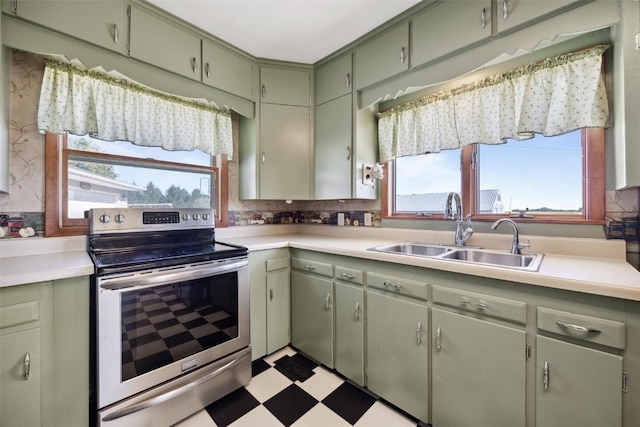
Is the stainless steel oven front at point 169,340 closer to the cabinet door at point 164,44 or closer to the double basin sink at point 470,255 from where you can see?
the double basin sink at point 470,255

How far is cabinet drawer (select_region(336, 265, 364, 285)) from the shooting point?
66.0 inches

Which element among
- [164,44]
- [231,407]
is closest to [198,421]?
[231,407]

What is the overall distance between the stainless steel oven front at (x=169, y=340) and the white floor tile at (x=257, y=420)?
226 millimetres

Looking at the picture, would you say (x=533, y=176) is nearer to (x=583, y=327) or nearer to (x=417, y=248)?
(x=417, y=248)

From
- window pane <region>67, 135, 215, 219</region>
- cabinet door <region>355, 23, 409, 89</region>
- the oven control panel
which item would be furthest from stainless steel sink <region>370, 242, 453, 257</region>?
window pane <region>67, 135, 215, 219</region>

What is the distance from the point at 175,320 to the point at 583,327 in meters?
1.86

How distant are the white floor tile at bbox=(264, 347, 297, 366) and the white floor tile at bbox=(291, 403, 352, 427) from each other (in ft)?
1.85

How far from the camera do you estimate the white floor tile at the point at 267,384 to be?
66.0 inches

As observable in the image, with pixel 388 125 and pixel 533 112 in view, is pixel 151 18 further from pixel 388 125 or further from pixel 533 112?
pixel 533 112

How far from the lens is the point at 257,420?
147 centimetres

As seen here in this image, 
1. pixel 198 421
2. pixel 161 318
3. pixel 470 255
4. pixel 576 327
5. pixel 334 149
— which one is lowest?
pixel 198 421

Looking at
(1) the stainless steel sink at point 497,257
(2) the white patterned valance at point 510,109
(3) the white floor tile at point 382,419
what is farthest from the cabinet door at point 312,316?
(2) the white patterned valance at point 510,109

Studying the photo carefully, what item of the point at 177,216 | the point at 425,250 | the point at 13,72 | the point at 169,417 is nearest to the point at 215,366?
the point at 169,417

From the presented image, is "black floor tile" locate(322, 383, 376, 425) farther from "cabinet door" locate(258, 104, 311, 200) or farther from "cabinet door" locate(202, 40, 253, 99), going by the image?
"cabinet door" locate(202, 40, 253, 99)
